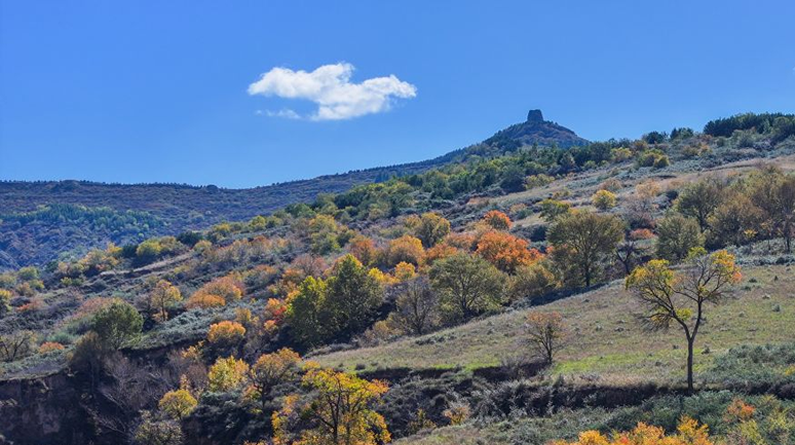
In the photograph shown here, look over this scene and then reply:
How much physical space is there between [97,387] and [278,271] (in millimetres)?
42835

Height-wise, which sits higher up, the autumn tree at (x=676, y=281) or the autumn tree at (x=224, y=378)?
the autumn tree at (x=676, y=281)

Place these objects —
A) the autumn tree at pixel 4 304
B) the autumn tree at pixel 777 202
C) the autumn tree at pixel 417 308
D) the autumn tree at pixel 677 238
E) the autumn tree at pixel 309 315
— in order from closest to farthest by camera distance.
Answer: the autumn tree at pixel 417 308, the autumn tree at pixel 777 202, the autumn tree at pixel 677 238, the autumn tree at pixel 309 315, the autumn tree at pixel 4 304

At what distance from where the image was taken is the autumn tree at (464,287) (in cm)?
5828

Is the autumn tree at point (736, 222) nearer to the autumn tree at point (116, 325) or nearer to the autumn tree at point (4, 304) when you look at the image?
the autumn tree at point (116, 325)

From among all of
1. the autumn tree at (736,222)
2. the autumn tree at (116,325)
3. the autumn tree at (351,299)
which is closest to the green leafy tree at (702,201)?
the autumn tree at (736,222)

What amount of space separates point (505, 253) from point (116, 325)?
151 ft

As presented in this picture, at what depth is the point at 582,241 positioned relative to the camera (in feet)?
197

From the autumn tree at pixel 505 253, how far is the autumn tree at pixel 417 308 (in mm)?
14248

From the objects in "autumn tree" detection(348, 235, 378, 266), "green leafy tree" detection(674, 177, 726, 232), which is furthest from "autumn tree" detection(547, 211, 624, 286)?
"autumn tree" detection(348, 235, 378, 266)

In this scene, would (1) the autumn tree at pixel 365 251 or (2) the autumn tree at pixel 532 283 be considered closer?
(2) the autumn tree at pixel 532 283

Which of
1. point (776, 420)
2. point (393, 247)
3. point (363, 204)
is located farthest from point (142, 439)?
point (363, 204)

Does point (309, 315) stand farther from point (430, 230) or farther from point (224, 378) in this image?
point (430, 230)

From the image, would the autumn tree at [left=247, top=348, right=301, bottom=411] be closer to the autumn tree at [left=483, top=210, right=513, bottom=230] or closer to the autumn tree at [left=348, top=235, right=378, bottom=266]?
the autumn tree at [left=348, top=235, right=378, bottom=266]

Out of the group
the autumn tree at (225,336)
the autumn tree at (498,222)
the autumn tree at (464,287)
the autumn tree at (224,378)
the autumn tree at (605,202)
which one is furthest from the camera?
the autumn tree at (498,222)
